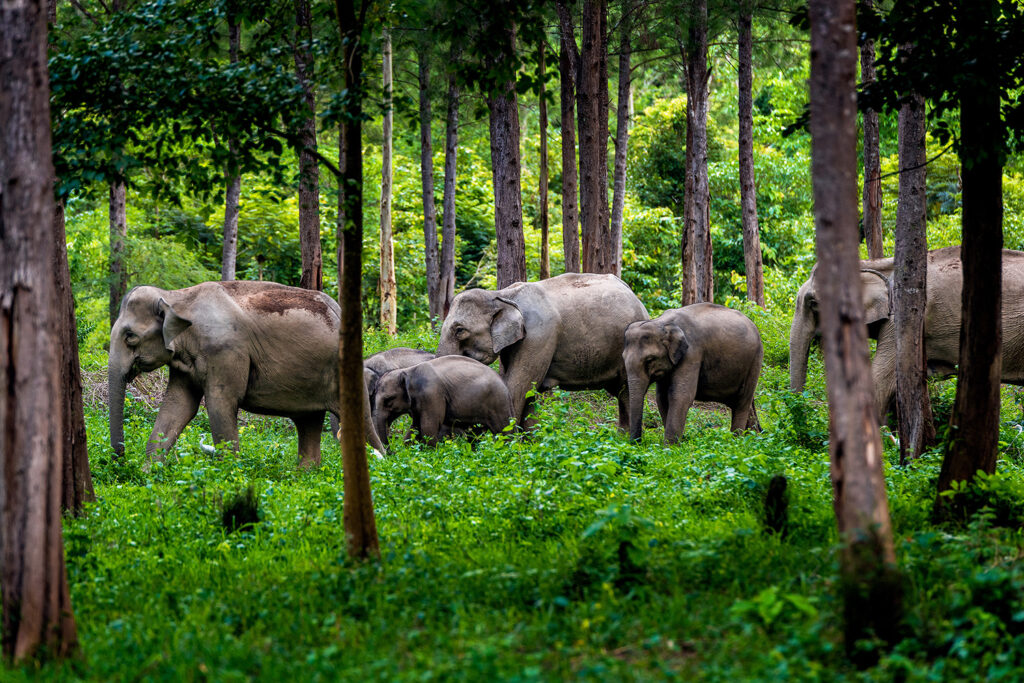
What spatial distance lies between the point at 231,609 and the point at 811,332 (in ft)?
32.6

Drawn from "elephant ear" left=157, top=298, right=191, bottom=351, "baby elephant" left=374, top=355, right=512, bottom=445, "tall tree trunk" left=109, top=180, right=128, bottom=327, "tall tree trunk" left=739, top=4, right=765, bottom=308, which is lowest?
"baby elephant" left=374, top=355, right=512, bottom=445

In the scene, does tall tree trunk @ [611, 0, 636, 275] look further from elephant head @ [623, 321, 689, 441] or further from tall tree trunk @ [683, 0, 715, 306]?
elephant head @ [623, 321, 689, 441]

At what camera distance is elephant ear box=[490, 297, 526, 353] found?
1398 cm

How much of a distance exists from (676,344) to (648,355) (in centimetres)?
40

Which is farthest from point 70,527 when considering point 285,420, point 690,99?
point 690,99

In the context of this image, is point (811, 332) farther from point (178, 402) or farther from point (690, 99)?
point (690, 99)

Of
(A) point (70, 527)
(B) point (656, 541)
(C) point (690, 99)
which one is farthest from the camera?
(C) point (690, 99)

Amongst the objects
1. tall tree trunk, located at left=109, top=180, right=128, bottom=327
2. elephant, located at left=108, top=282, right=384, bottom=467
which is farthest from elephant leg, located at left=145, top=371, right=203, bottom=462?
tall tree trunk, located at left=109, top=180, right=128, bottom=327

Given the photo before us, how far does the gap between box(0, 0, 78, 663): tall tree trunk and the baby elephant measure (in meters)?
7.51

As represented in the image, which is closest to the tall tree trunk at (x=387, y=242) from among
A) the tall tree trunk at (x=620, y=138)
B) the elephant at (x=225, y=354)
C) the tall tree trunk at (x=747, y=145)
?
the tall tree trunk at (x=620, y=138)

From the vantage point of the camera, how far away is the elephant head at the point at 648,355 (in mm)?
13047

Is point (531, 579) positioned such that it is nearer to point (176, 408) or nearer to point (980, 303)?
point (980, 303)

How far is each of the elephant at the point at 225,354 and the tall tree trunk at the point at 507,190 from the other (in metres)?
4.63

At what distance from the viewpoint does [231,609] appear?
5.59 m
